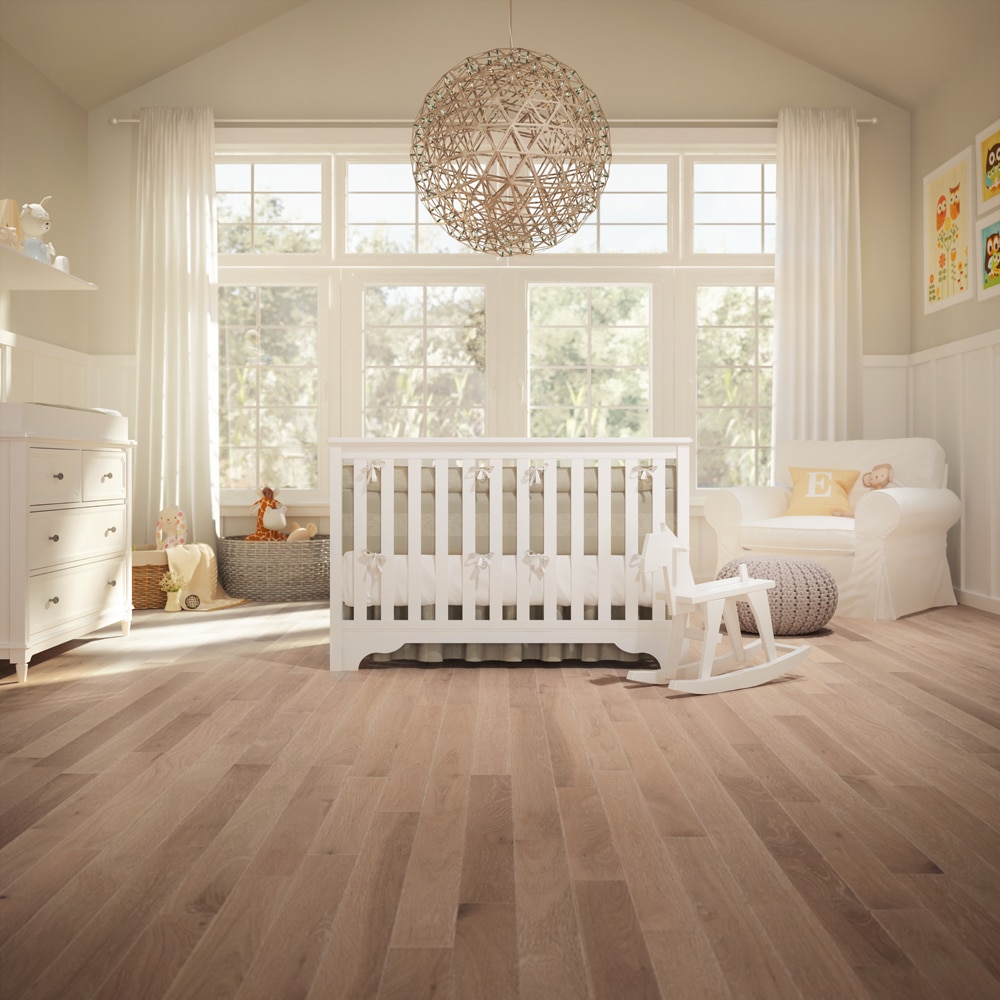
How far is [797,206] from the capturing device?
194 inches

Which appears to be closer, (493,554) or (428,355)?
(493,554)

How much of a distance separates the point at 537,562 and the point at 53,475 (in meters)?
1.62

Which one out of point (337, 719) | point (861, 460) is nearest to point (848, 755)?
point (337, 719)

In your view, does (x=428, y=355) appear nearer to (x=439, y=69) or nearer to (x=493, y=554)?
(x=439, y=69)

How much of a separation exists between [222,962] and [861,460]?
4.04m

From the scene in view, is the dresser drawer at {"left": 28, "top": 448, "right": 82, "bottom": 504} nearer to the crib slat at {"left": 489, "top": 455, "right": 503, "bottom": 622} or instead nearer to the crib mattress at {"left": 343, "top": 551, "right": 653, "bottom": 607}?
the crib mattress at {"left": 343, "top": 551, "right": 653, "bottom": 607}

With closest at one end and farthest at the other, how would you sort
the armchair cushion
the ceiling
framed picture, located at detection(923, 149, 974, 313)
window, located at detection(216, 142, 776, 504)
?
1. the ceiling
2. the armchair cushion
3. framed picture, located at detection(923, 149, 974, 313)
4. window, located at detection(216, 142, 776, 504)

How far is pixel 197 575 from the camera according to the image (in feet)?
14.6

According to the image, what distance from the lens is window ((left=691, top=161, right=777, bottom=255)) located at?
5.12 meters

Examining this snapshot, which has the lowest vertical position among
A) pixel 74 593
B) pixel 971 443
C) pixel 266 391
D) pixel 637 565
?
pixel 74 593

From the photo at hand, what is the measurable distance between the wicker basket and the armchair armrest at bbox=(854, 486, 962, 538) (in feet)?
10.7

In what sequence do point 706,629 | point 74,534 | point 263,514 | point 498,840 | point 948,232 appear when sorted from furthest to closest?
1. point 263,514
2. point 948,232
3. point 74,534
4. point 706,629
5. point 498,840

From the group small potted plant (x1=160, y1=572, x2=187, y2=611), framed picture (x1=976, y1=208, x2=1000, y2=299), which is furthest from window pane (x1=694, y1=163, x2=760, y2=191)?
small potted plant (x1=160, y1=572, x2=187, y2=611)

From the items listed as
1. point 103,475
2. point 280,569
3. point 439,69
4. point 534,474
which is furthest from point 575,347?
point 103,475
